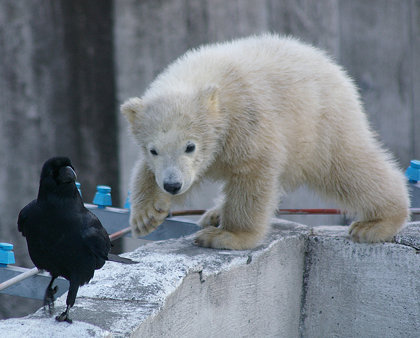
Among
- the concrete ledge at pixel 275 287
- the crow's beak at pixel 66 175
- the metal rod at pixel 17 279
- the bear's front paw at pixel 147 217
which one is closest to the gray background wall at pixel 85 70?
the bear's front paw at pixel 147 217

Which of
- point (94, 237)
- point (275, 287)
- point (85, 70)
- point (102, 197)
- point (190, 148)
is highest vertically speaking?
point (85, 70)

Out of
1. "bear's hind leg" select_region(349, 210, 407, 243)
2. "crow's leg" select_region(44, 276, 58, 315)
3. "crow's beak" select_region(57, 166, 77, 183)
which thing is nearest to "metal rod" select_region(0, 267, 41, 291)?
"crow's leg" select_region(44, 276, 58, 315)

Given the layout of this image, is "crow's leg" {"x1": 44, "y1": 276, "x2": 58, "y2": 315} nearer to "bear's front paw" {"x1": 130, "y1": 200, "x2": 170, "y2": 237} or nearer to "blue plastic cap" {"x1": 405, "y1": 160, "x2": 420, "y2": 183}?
"bear's front paw" {"x1": 130, "y1": 200, "x2": 170, "y2": 237}

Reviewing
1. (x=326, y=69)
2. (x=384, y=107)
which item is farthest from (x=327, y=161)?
(x=384, y=107)

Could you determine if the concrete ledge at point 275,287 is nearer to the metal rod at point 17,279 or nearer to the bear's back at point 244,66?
the metal rod at point 17,279

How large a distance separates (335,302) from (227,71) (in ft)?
3.73

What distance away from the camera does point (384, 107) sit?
Answer: 6426 mm

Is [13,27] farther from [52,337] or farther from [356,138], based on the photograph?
[52,337]

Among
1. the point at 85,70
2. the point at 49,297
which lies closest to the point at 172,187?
the point at 49,297

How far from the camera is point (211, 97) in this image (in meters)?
2.19

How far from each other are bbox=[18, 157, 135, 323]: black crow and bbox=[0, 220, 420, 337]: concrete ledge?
216mm

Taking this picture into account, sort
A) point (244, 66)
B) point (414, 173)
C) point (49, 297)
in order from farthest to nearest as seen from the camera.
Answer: point (414, 173), point (244, 66), point (49, 297)

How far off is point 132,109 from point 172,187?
1.39ft

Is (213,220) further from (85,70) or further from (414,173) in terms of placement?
(85,70)
